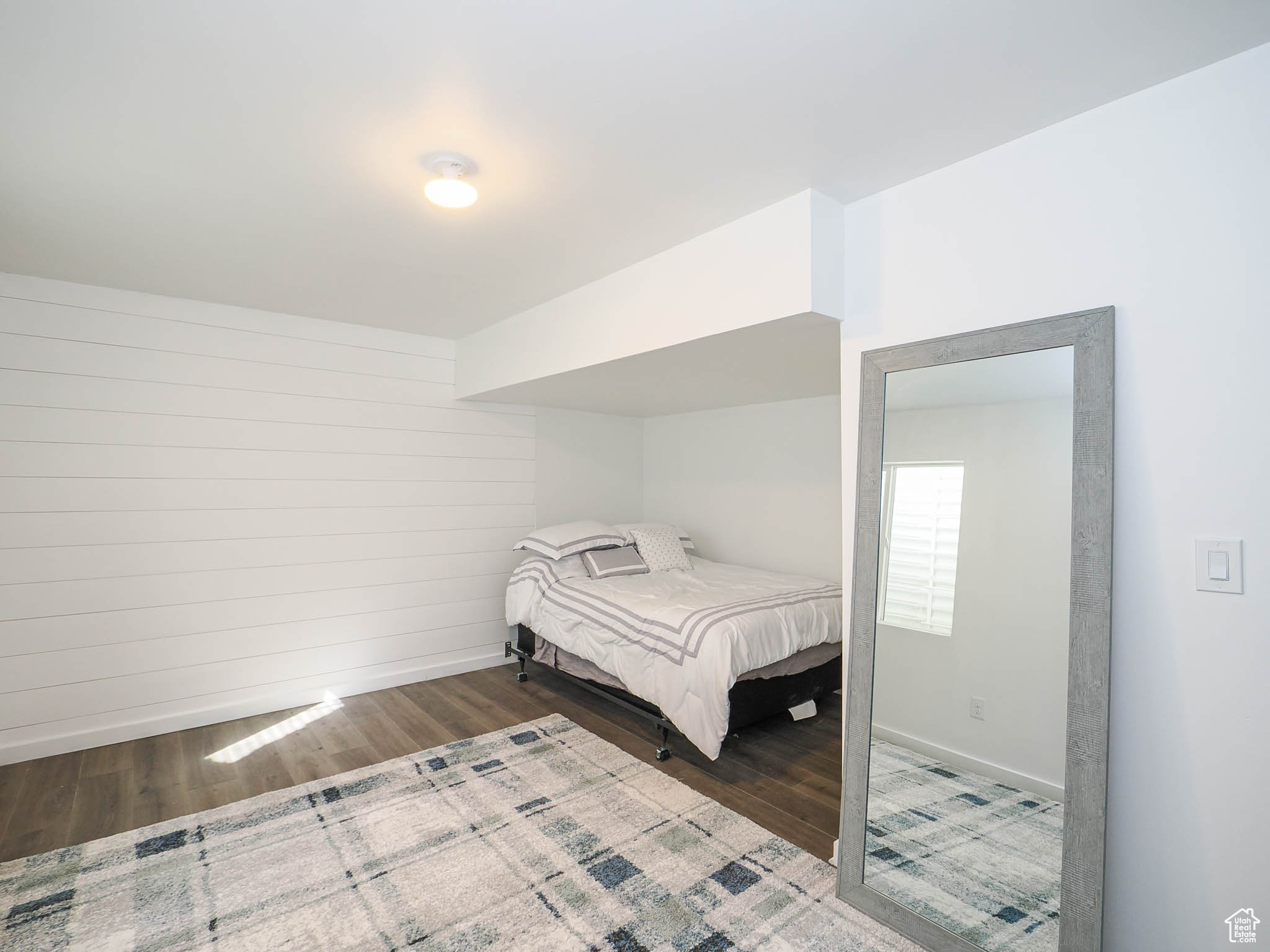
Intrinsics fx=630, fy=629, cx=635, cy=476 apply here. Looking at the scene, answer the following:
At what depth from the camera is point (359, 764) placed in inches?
123

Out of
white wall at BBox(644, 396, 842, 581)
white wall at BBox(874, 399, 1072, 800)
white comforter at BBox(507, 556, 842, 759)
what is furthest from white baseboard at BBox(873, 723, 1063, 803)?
white wall at BBox(644, 396, 842, 581)

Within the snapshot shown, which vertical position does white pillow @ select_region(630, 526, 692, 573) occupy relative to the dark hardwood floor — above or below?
above

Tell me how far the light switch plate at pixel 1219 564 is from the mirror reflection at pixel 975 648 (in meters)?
0.27

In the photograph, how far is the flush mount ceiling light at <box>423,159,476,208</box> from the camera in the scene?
2.03 m

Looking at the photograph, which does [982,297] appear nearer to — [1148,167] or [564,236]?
[1148,167]

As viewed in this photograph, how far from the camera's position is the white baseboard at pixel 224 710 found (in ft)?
10.5

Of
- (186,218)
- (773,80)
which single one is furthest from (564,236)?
(186,218)

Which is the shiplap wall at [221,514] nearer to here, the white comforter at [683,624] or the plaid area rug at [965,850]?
the white comforter at [683,624]

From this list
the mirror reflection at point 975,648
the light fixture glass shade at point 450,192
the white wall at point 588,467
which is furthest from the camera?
the white wall at point 588,467

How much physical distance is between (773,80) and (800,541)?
3.30 meters

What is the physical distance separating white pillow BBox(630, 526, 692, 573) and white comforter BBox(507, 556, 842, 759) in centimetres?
11

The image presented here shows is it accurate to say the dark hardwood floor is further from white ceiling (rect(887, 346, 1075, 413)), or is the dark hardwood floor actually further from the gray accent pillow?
white ceiling (rect(887, 346, 1075, 413))

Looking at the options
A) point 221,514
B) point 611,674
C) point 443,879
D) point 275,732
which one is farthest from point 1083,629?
point 221,514

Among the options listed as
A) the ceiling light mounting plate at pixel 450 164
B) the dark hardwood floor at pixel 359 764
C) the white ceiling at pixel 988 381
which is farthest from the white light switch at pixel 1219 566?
the ceiling light mounting plate at pixel 450 164
